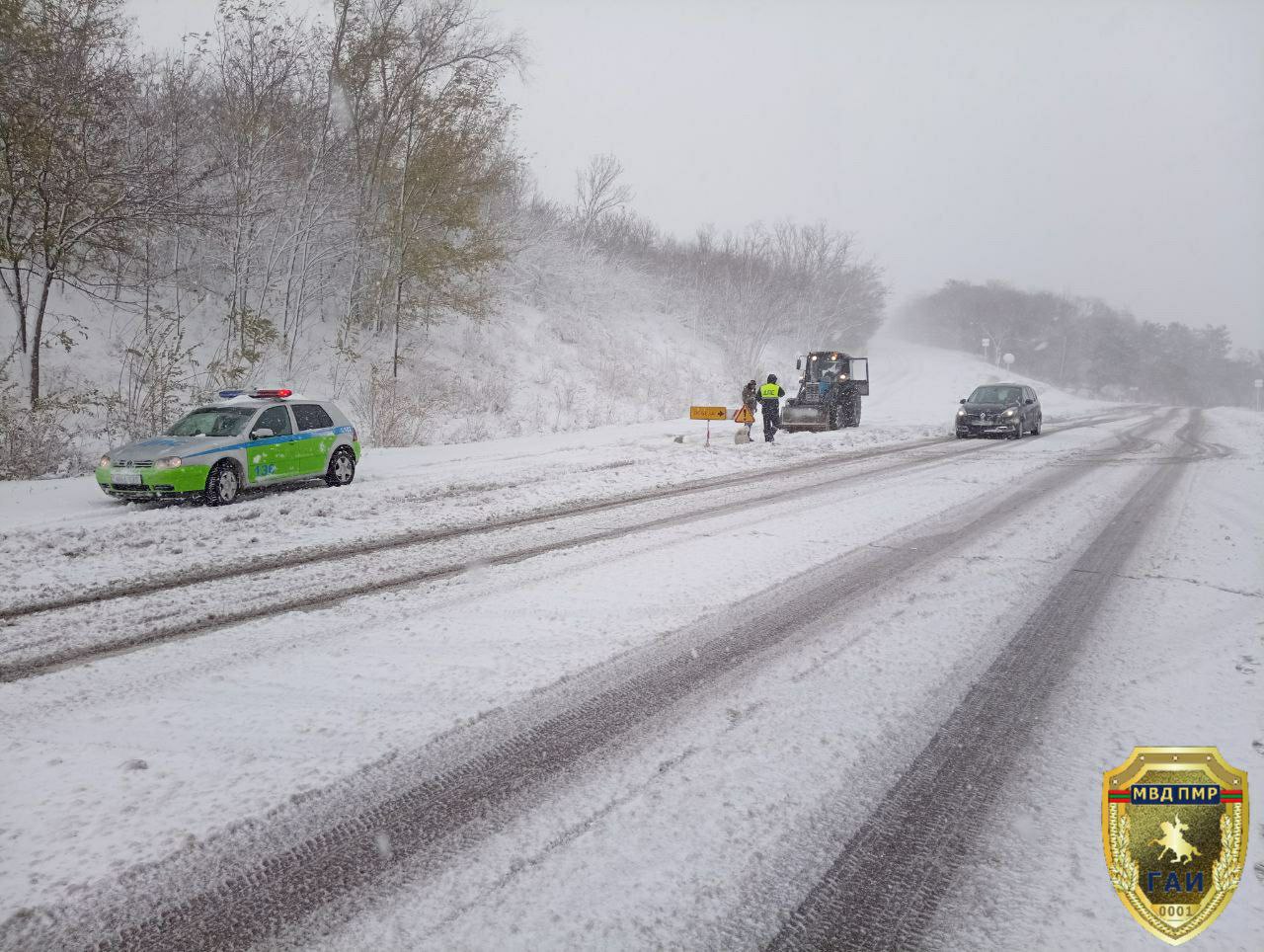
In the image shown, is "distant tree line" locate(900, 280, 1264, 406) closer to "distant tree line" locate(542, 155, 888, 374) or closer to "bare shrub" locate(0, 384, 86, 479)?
"distant tree line" locate(542, 155, 888, 374)

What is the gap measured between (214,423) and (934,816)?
10.4m

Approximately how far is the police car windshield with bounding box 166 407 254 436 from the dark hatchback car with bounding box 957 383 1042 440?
734 inches

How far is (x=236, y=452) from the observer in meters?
9.53

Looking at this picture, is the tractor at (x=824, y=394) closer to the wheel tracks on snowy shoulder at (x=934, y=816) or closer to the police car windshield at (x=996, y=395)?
the police car windshield at (x=996, y=395)

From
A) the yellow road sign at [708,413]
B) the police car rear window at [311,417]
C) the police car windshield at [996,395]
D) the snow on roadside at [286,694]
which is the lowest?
the snow on roadside at [286,694]

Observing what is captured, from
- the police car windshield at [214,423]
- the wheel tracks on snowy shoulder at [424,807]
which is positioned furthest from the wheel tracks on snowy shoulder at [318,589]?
the police car windshield at [214,423]

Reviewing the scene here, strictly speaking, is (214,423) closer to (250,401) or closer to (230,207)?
(250,401)

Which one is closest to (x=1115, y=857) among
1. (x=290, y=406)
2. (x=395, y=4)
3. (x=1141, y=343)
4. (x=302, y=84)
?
(x=290, y=406)

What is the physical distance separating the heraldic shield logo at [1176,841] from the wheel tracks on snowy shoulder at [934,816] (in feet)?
1.56

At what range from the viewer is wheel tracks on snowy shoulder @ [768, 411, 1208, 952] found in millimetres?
2033

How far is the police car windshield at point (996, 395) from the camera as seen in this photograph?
21.2 metres

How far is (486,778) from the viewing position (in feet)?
9.02

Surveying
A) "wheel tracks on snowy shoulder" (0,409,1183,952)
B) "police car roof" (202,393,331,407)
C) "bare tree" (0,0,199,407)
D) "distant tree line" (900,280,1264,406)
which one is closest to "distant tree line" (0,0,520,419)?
"bare tree" (0,0,199,407)

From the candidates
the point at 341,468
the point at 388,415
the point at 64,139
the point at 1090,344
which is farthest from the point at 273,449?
the point at 1090,344
